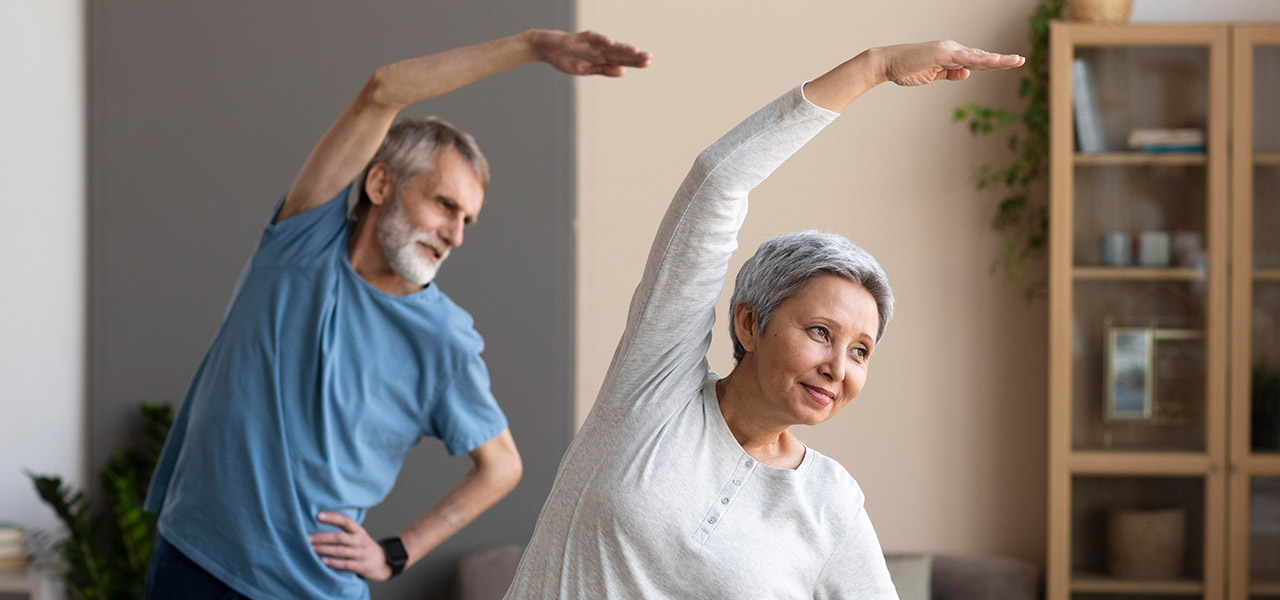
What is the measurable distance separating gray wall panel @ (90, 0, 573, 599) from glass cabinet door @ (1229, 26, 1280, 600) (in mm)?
2090

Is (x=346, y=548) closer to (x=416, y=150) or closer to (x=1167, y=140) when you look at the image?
(x=416, y=150)

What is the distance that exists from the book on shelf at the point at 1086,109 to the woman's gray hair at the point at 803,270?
2.06m

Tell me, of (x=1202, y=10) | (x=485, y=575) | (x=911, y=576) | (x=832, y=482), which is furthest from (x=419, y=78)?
(x=1202, y=10)

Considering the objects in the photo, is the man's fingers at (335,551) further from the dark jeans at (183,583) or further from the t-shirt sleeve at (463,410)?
the t-shirt sleeve at (463,410)

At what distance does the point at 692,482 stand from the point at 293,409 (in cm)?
94

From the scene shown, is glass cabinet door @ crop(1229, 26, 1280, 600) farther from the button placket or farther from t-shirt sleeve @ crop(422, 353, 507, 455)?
the button placket

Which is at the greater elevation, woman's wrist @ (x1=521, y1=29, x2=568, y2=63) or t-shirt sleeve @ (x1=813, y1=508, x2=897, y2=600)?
woman's wrist @ (x1=521, y1=29, x2=568, y2=63)

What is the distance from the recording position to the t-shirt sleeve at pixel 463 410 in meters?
2.16

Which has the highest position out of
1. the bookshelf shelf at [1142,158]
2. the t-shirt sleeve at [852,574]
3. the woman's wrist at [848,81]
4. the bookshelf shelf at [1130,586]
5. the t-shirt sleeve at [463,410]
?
the bookshelf shelf at [1142,158]

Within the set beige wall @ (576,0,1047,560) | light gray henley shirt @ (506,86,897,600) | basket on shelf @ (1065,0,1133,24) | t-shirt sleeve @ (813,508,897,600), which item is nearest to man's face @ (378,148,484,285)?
light gray henley shirt @ (506,86,897,600)

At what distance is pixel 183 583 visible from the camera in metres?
1.95

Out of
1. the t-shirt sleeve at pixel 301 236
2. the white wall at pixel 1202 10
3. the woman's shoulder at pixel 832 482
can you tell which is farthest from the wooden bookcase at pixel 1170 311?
the t-shirt sleeve at pixel 301 236

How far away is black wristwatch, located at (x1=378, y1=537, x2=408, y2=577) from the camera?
2.19 meters

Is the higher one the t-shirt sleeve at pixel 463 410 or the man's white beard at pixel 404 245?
the man's white beard at pixel 404 245
